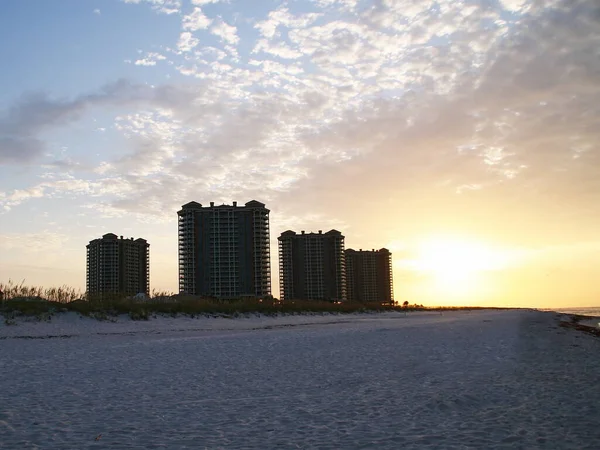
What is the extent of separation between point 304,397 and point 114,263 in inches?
4296

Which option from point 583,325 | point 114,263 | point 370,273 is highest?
point 114,263

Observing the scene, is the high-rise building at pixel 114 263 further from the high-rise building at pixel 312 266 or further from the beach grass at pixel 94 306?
the beach grass at pixel 94 306

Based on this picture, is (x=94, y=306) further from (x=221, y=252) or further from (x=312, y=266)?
(x=312, y=266)

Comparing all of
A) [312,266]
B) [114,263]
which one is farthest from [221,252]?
[312,266]

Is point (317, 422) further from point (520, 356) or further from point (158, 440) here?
point (520, 356)

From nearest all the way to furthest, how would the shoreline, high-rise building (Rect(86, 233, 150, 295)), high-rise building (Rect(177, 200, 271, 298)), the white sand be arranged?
the white sand
the shoreline
high-rise building (Rect(177, 200, 271, 298))
high-rise building (Rect(86, 233, 150, 295))

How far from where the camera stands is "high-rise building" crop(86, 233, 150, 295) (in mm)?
111294

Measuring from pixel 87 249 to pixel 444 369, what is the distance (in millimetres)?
112925

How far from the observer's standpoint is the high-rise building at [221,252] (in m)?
110

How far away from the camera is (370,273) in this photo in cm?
17262

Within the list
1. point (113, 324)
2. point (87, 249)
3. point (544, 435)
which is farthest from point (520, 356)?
point (87, 249)

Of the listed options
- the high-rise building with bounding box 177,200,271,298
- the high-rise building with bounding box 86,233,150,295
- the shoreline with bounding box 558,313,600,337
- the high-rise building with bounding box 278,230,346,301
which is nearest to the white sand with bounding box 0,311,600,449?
the shoreline with bounding box 558,313,600,337

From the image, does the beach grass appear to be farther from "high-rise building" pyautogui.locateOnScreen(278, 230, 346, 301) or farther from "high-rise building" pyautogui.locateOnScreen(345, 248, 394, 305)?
"high-rise building" pyautogui.locateOnScreen(345, 248, 394, 305)

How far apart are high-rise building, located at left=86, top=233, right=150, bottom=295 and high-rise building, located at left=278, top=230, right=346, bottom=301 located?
42.6 metres
